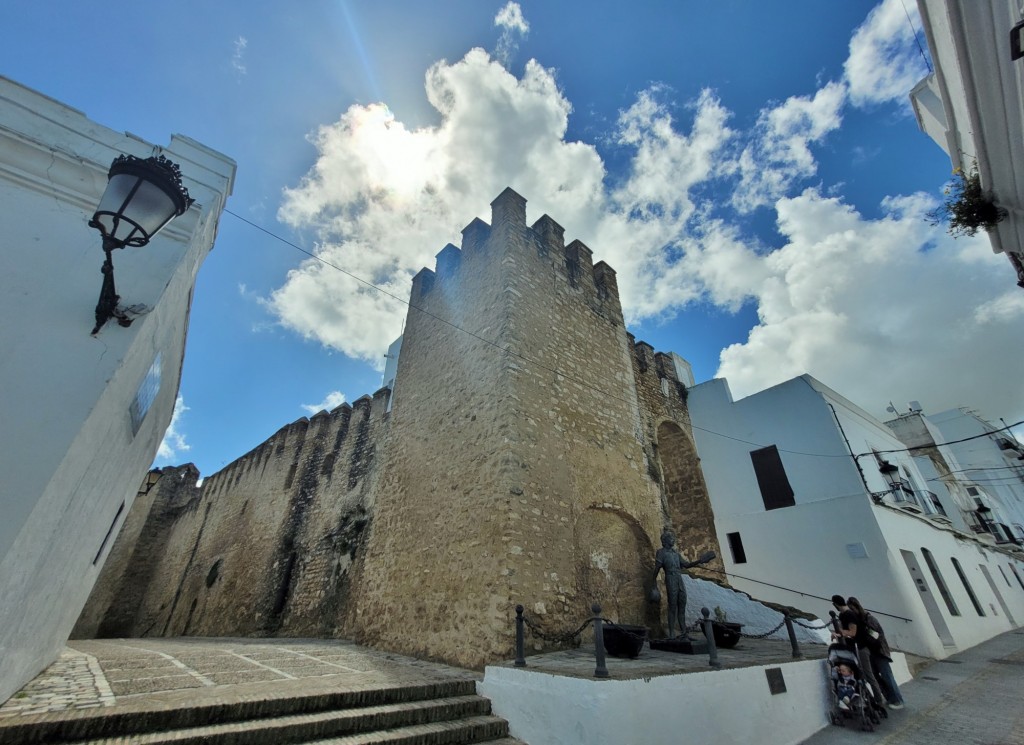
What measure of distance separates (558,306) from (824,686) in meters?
6.76

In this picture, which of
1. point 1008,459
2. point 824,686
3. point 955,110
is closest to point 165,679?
point 824,686

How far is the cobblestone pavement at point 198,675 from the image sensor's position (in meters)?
3.20

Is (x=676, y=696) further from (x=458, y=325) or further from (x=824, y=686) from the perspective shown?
(x=458, y=325)

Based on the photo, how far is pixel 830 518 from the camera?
29.5 feet

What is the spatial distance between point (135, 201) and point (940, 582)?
1537cm

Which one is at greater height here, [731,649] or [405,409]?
[405,409]

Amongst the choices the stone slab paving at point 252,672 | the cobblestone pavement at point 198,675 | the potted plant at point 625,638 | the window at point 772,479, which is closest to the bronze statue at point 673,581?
the stone slab paving at point 252,672

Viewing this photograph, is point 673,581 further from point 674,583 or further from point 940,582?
point 940,582

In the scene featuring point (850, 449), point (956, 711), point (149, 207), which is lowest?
point (956, 711)

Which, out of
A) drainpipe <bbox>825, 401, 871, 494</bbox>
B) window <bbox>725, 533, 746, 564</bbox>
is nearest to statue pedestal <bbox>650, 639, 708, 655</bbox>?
window <bbox>725, 533, 746, 564</bbox>

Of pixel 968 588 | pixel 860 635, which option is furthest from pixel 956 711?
pixel 968 588

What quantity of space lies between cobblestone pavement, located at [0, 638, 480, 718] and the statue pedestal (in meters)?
2.48

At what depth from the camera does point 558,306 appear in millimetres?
8469

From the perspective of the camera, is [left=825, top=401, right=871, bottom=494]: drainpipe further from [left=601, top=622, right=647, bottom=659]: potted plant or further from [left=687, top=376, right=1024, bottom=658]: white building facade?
[left=601, top=622, right=647, bottom=659]: potted plant
